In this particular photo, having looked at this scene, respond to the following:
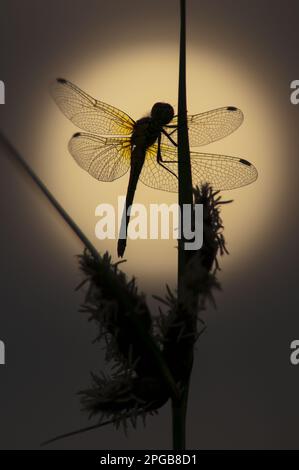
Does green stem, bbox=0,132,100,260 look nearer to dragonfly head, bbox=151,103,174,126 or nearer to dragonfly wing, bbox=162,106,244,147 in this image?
dragonfly head, bbox=151,103,174,126

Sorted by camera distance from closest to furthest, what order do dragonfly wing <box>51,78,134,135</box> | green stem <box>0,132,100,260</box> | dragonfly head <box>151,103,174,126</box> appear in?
green stem <box>0,132,100,260</box> → dragonfly head <box>151,103,174,126</box> → dragonfly wing <box>51,78,134,135</box>

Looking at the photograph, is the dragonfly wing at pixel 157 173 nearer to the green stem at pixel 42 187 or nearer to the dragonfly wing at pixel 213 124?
the dragonfly wing at pixel 213 124

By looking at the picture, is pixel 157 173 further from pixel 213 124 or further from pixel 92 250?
pixel 92 250

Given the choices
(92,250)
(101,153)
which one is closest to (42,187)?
(92,250)

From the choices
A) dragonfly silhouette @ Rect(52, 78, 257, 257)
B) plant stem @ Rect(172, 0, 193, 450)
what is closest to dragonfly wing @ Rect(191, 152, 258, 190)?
dragonfly silhouette @ Rect(52, 78, 257, 257)

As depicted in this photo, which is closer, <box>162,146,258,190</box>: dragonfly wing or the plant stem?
the plant stem
